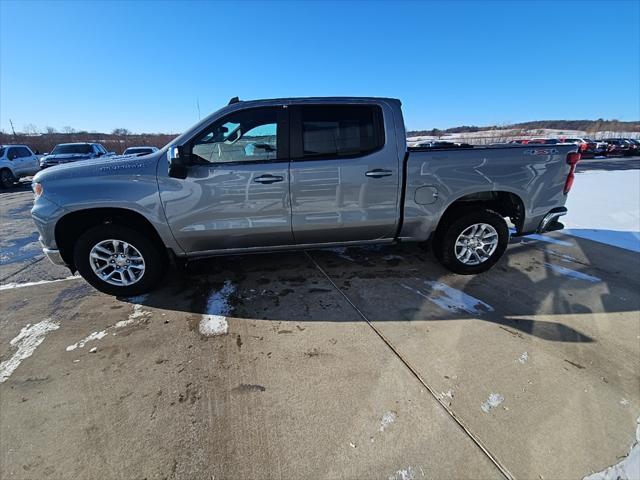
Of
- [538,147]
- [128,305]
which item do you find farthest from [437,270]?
[128,305]

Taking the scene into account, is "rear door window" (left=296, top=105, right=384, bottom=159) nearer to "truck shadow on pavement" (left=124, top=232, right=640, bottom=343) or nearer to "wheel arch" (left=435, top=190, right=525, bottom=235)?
"wheel arch" (left=435, top=190, right=525, bottom=235)

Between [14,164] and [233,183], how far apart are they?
17707mm

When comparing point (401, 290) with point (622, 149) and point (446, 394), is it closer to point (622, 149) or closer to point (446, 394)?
point (446, 394)

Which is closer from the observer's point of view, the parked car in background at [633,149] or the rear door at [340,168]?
the rear door at [340,168]

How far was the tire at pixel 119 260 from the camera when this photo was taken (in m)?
3.35

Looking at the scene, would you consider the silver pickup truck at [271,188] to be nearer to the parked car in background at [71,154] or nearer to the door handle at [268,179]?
the door handle at [268,179]

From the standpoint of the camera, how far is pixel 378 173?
3447mm

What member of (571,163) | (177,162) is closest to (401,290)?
(571,163)

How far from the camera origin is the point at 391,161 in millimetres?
3461

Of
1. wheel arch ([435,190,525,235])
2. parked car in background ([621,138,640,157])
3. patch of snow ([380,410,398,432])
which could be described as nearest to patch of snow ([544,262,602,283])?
wheel arch ([435,190,525,235])

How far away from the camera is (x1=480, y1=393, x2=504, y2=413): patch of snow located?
207cm

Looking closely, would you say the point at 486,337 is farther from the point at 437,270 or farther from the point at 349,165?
the point at 349,165

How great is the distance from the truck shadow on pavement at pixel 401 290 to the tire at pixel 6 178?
15953 millimetres

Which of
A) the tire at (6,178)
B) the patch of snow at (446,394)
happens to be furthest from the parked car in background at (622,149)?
the tire at (6,178)
